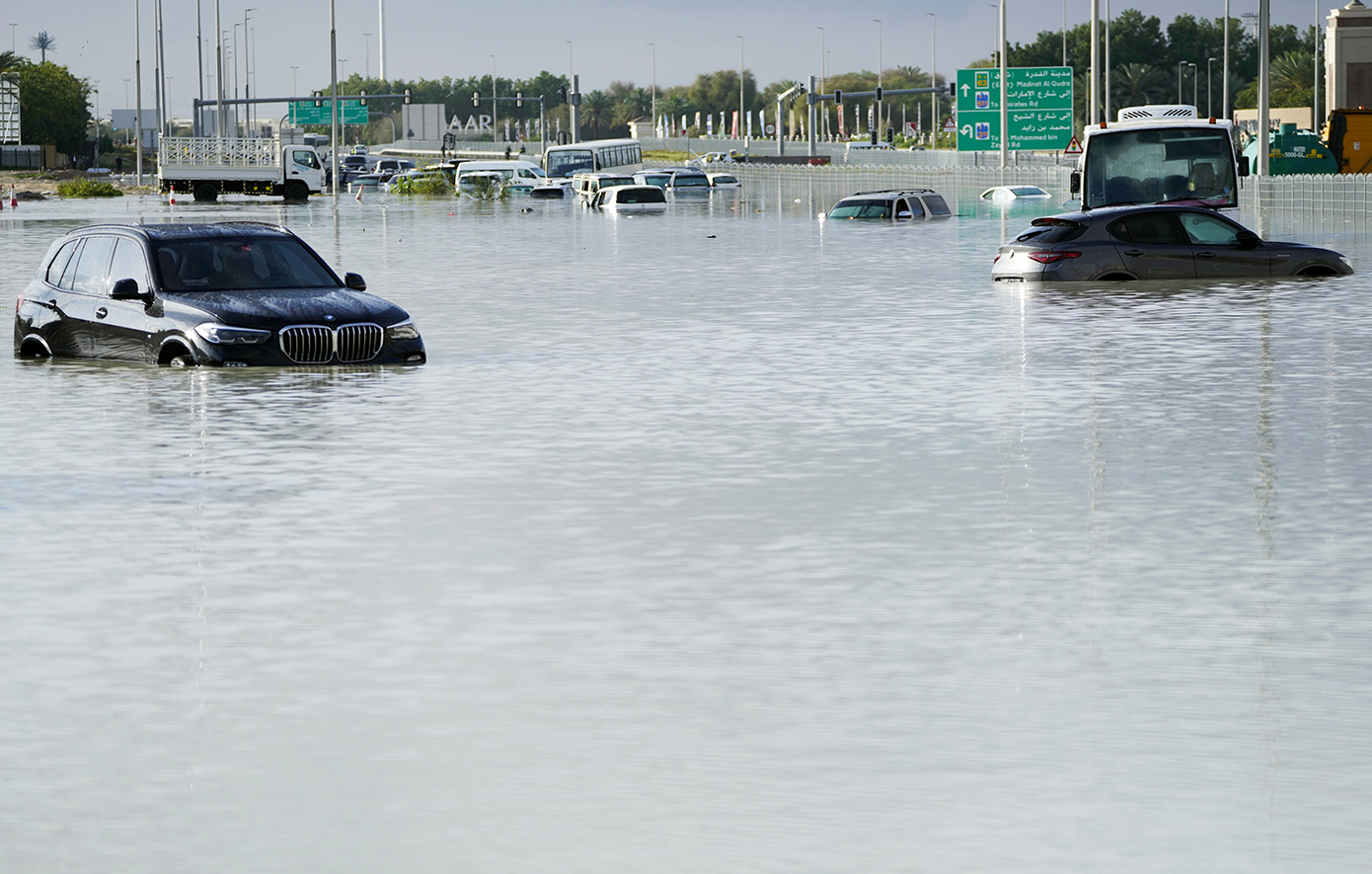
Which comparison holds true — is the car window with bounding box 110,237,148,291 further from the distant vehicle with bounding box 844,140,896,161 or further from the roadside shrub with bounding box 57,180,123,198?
the distant vehicle with bounding box 844,140,896,161

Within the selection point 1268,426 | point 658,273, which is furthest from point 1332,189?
point 1268,426

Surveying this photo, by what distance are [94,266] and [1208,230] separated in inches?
656

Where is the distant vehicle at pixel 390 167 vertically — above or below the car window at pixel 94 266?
above

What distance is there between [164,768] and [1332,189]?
4514 centimetres

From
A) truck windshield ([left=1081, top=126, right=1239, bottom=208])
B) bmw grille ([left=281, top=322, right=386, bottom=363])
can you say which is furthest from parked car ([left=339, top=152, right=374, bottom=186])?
bmw grille ([left=281, top=322, right=386, bottom=363])

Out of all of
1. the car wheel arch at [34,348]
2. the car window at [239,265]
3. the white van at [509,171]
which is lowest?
the car wheel arch at [34,348]

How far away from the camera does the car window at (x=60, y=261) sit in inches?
754

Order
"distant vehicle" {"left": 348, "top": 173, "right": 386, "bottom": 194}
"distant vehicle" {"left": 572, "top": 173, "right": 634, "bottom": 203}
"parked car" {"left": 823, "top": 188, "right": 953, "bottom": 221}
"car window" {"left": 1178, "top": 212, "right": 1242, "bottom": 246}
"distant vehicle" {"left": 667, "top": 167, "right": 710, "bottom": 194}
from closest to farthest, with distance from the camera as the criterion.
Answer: "car window" {"left": 1178, "top": 212, "right": 1242, "bottom": 246}
"parked car" {"left": 823, "top": 188, "right": 953, "bottom": 221}
"distant vehicle" {"left": 572, "top": 173, "right": 634, "bottom": 203}
"distant vehicle" {"left": 667, "top": 167, "right": 710, "bottom": 194}
"distant vehicle" {"left": 348, "top": 173, "right": 386, "bottom": 194}

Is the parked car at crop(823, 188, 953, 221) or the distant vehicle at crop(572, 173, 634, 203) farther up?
the distant vehicle at crop(572, 173, 634, 203)

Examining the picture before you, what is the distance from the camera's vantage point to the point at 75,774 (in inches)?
237

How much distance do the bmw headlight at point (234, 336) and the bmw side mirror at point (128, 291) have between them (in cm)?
92

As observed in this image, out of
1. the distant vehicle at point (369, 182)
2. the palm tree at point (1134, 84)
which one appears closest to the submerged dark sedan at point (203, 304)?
the distant vehicle at point (369, 182)

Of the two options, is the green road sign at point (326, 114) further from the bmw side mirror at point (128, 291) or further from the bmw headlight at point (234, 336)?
the bmw headlight at point (234, 336)

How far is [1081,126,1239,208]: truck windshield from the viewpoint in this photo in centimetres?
3728
